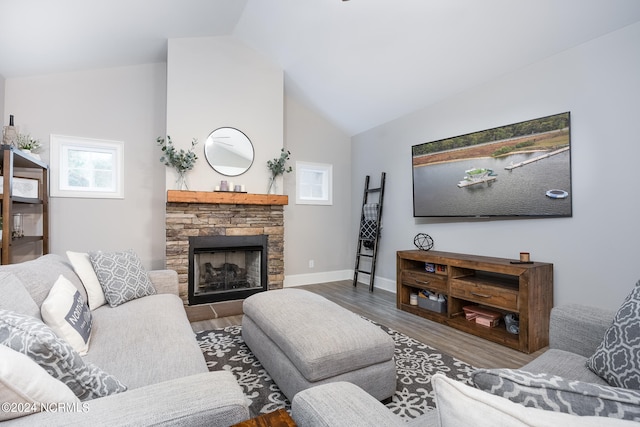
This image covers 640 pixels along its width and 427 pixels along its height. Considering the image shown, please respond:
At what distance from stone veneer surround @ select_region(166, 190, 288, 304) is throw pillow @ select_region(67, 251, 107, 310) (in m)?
1.40

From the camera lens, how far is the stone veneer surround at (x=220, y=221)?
12.1 feet

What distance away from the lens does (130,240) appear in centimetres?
393

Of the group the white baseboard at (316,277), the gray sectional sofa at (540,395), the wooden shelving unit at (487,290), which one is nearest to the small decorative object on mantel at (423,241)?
the wooden shelving unit at (487,290)

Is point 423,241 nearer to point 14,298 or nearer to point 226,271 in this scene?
point 226,271

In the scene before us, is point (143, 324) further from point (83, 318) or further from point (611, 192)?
point (611, 192)

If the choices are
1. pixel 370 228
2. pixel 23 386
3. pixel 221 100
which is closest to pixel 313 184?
pixel 370 228

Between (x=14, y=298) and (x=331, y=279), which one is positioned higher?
(x=14, y=298)

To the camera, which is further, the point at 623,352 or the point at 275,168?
the point at 275,168

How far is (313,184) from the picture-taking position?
516 centimetres

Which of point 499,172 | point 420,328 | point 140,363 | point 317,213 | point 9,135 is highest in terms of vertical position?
point 9,135

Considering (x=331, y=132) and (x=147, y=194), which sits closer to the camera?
(x=147, y=194)

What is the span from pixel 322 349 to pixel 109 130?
3.84 meters

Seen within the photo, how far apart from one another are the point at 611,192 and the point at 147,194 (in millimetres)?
4770

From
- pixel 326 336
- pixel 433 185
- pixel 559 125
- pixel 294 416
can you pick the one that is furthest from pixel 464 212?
pixel 294 416
